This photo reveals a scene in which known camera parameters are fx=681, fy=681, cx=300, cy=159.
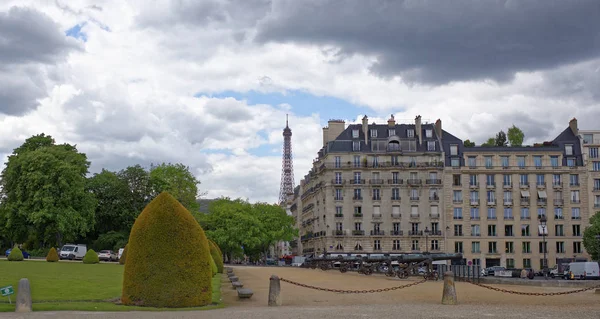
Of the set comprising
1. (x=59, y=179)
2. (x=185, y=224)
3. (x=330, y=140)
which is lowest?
(x=185, y=224)

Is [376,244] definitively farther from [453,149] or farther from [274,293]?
[274,293]

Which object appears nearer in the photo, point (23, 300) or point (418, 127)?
point (23, 300)

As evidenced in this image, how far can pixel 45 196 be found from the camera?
2844 inches

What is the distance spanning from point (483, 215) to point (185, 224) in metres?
81.5

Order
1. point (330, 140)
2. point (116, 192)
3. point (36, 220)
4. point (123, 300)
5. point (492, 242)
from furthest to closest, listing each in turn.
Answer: point (330, 140) < point (492, 242) < point (116, 192) < point (36, 220) < point (123, 300)

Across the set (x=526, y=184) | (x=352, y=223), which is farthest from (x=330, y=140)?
(x=526, y=184)

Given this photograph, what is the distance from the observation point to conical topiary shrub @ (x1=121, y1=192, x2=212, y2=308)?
2105 centimetres

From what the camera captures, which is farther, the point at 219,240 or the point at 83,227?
the point at 219,240

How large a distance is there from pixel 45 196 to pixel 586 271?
54454 mm

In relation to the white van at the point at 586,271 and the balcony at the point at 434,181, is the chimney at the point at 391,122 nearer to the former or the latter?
the balcony at the point at 434,181

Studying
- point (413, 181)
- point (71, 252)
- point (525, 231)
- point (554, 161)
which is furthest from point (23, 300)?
point (554, 161)

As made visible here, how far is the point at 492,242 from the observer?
9656 centimetres

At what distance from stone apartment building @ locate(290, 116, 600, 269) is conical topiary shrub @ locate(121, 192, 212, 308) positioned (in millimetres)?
76438

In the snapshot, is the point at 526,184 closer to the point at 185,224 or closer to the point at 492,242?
the point at 492,242
